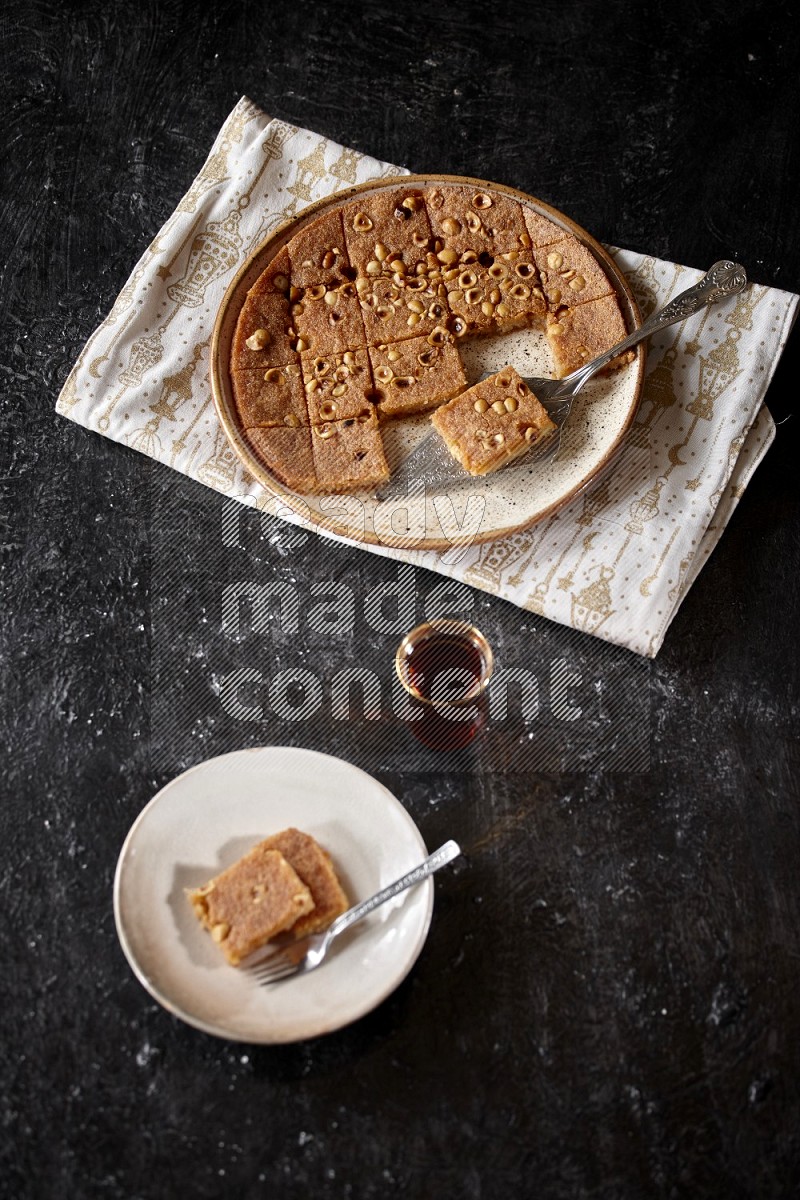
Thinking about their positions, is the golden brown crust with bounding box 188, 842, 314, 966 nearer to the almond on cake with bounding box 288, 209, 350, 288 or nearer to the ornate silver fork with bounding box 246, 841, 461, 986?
the ornate silver fork with bounding box 246, 841, 461, 986

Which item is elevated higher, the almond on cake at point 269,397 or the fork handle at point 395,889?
the almond on cake at point 269,397

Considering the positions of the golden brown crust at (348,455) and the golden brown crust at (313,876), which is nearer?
the golden brown crust at (313,876)

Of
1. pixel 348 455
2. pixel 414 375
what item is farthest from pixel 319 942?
pixel 414 375

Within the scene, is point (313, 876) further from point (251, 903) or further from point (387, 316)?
point (387, 316)

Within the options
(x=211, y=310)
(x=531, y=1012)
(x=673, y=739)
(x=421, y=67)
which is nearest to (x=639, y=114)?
(x=421, y=67)

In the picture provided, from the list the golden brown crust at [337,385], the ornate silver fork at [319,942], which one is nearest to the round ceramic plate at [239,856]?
the ornate silver fork at [319,942]

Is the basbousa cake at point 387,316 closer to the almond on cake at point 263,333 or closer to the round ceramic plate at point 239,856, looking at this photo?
the almond on cake at point 263,333

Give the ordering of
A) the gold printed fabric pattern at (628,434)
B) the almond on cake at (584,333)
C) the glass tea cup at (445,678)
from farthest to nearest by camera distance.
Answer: the almond on cake at (584,333) → the gold printed fabric pattern at (628,434) → the glass tea cup at (445,678)
